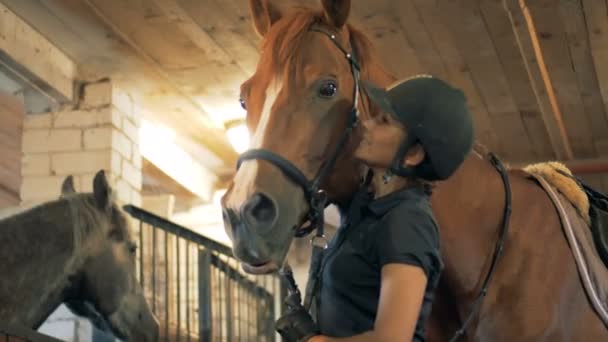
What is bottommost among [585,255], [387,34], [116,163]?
[116,163]

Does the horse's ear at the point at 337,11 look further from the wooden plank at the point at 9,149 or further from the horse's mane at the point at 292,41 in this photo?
the wooden plank at the point at 9,149

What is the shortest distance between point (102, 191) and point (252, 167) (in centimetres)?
183

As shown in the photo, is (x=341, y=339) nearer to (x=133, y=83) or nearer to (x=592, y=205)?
(x=592, y=205)

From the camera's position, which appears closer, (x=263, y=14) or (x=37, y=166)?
(x=263, y=14)

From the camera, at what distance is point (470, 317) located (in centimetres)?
191

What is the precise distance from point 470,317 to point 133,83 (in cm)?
306

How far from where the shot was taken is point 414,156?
59.9 inches

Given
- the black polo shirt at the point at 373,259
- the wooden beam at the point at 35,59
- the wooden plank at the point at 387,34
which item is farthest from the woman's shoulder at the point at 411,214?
the wooden beam at the point at 35,59

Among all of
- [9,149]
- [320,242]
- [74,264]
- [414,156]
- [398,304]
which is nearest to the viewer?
[398,304]

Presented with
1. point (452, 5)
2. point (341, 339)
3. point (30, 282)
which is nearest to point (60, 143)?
point (30, 282)

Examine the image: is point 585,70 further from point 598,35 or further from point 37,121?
point 37,121

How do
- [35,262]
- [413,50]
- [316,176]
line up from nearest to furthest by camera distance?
[316,176] < [35,262] < [413,50]

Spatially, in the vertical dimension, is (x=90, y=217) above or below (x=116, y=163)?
above

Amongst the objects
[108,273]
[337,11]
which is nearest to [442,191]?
[337,11]
